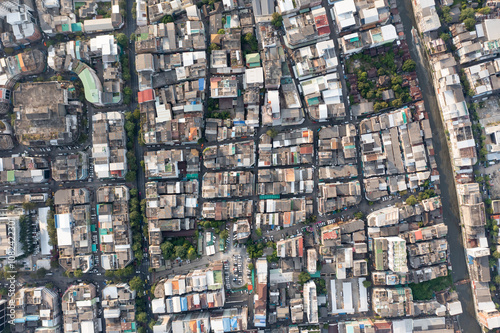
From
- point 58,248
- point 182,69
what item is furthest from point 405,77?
point 58,248

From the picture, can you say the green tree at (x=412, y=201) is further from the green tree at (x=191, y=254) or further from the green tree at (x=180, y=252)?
the green tree at (x=180, y=252)

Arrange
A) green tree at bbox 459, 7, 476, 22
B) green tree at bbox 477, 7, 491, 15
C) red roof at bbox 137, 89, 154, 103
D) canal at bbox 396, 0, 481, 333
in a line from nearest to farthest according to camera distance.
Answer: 1. green tree at bbox 477, 7, 491, 15
2. green tree at bbox 459, 7, 476, 22
3. red roof at bbox 137, 89, 154, 103
4. canal at bbox 396, 0, 481, 333

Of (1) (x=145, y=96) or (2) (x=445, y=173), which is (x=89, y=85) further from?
(2) (x=445, y=173)

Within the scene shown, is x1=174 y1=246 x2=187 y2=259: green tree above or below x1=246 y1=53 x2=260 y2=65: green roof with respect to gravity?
below

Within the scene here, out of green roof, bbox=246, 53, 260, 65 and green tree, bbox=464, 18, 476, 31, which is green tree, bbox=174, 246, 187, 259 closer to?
green roof, bbox=246, 53, 260, 65

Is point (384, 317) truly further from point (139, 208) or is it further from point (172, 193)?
point (139, 208)

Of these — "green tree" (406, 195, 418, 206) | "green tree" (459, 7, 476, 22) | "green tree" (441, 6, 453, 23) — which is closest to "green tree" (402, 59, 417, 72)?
"green tree" (441, 6, 453, 23)

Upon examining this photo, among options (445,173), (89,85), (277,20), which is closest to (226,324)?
(445,173)
